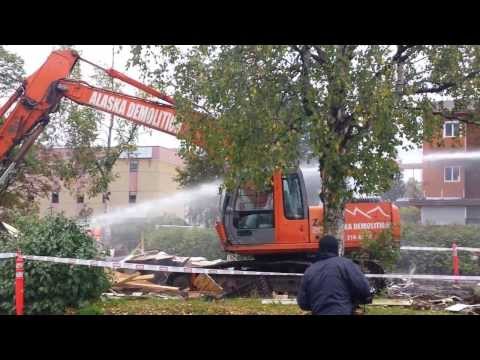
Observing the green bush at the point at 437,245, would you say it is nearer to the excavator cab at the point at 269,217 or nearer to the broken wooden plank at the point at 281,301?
the excavator cab at the point at 269,217

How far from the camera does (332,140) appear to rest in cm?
900

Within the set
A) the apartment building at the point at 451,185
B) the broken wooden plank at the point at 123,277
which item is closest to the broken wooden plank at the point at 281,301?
the broken wooden plank at the point at 123,277

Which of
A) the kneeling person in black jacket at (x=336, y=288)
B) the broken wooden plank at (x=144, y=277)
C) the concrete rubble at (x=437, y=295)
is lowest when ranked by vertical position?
the concrete rubble at (x=437, y=295)

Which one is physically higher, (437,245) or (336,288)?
(336,288)

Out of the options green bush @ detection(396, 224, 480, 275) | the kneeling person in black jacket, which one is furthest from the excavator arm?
green bush @ detection(396, 224, 480, 275)

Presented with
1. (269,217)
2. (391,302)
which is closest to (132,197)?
(269,217)

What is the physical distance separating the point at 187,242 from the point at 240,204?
9.99 m

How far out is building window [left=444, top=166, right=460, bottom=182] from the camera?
3844 centimetres

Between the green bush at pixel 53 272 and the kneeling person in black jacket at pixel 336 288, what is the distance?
4807 millimetres

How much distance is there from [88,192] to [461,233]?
39.4 ft

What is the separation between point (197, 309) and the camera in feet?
31.2

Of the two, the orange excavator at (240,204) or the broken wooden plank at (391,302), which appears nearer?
the broken wooden plank at (391,302)

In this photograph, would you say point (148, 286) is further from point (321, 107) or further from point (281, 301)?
point (321, 107)

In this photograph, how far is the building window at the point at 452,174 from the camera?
38438 millimetres
